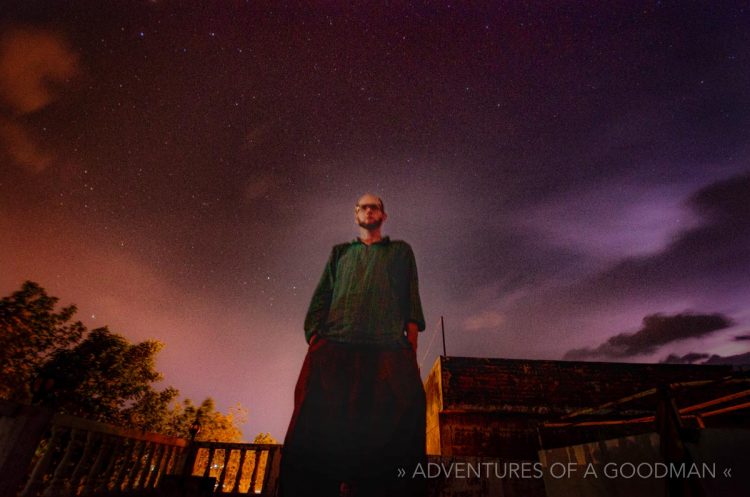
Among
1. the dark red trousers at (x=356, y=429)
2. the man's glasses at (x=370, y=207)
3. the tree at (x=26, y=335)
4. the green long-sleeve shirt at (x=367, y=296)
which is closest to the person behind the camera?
the dark red trousers at (x=356, y=429)

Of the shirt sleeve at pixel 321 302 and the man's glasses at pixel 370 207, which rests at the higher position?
the man's glasses at pixel 370 207

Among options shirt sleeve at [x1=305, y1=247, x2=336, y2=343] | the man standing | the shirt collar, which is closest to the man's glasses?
the shirt collar

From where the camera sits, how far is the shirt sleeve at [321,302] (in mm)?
2691

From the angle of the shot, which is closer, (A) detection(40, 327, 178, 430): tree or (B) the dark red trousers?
(B) the dark red trousers

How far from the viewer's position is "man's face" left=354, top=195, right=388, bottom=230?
3.27 meters

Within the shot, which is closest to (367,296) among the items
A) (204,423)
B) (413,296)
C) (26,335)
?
(413,296)

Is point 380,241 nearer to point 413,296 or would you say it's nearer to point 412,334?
point 413,296

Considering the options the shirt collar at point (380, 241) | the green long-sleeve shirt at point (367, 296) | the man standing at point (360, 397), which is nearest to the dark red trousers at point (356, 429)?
the man standing at point (360, 397)

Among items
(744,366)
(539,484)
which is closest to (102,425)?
(539,484)

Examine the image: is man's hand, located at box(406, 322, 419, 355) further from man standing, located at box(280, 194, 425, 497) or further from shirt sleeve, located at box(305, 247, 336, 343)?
shirt sleeve, located at box(305, 247, 336, 343)

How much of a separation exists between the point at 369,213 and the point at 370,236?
23cm

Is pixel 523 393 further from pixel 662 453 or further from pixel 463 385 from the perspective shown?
pixel 662 453

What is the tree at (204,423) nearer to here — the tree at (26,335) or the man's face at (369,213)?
the tree at (26,335)

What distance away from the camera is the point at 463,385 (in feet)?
38.5
